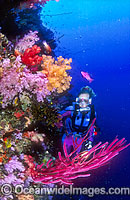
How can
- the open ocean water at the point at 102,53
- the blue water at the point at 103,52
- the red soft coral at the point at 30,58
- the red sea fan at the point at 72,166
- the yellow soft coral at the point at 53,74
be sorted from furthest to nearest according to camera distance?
the blue water at the point at 103,52, the open ocean water at the point at 102,53, the yellow soft coral at the point at 53,74, the red soft coral at the point at 30,58, the red sea fan at the point at 72,166

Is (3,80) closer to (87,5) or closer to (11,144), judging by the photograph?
(11,144)

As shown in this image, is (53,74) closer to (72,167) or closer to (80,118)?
(80,118)

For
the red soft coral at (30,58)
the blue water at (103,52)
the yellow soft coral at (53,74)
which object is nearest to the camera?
the red soft coral at (30,58)

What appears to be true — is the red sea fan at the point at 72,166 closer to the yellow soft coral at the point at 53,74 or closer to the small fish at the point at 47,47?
the yellow soft coral at the point at 53,74

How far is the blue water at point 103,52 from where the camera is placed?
9.34 meters

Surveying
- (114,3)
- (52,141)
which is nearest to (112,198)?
(52,141)

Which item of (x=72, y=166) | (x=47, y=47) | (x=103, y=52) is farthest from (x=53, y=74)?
(x=103, y=52)

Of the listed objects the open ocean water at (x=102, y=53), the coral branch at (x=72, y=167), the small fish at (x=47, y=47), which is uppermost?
the open ocean water at (x=102, y=53)

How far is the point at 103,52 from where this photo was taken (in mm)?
18188

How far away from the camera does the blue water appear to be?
934 cm

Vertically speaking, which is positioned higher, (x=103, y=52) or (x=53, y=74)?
(x=103, y=52)

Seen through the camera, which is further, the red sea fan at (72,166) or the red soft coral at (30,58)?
the red soft coral at (30,58)

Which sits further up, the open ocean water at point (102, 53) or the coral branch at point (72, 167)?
the open ocean water at point (102, 53)

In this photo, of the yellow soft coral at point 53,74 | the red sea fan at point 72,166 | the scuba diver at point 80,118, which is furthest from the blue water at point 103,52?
the red sea fan at point 72,166
